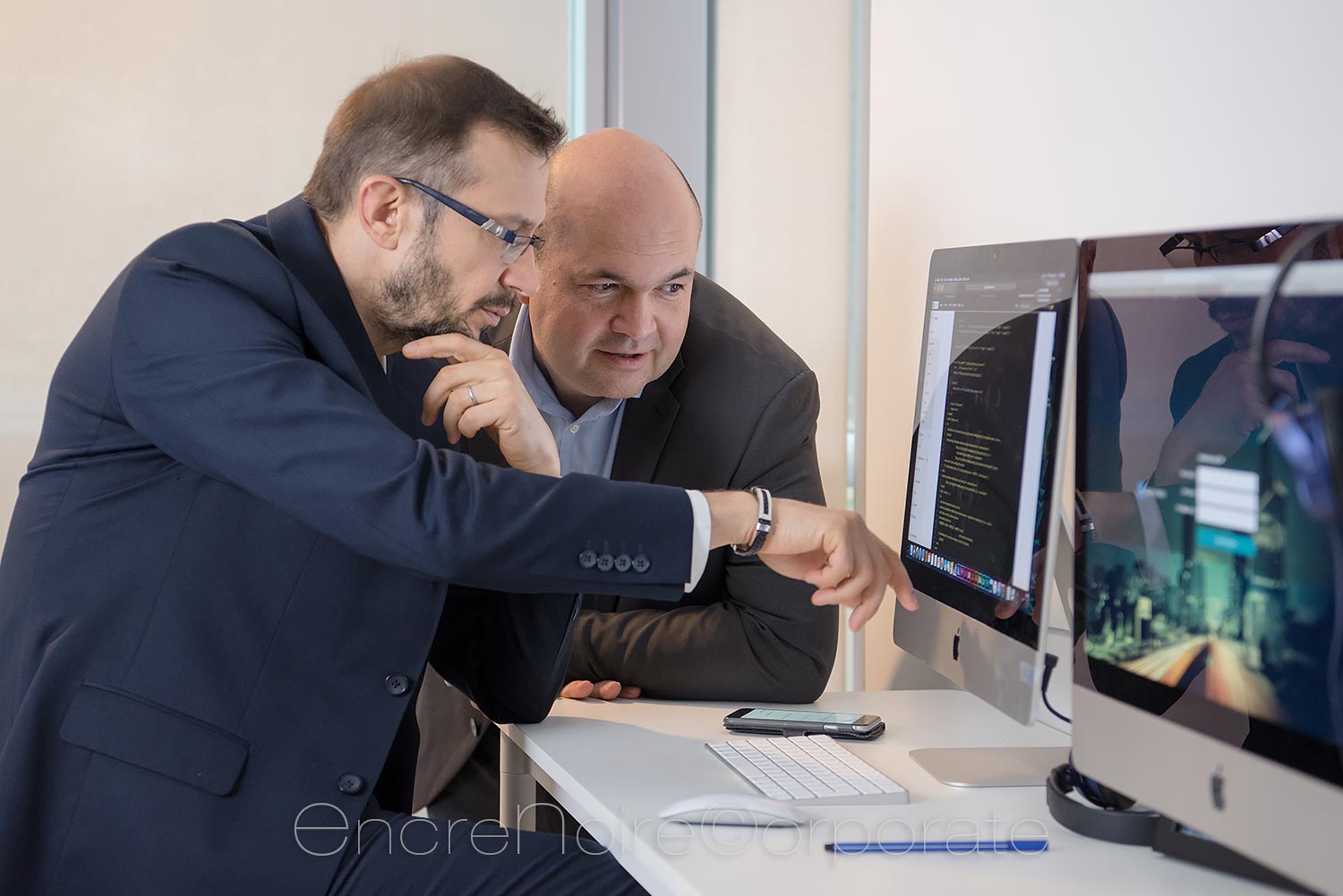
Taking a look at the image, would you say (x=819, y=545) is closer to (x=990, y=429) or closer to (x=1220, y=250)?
(x=990, y=429)

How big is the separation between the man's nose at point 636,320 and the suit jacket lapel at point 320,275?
0.57 m

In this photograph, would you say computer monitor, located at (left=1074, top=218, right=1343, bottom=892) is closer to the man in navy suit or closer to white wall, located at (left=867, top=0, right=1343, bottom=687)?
the man in navy suit

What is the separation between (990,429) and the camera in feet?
4.47

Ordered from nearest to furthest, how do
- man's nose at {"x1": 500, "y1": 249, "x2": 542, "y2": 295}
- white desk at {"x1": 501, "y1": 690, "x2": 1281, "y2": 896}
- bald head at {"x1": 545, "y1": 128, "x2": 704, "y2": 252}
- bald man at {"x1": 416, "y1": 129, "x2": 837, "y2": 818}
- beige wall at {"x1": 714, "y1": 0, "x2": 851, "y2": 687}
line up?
white desk at {"x1": 501, "y1": 690, "x2": 1281, "y2": 896} → man's nose at {"x1": 500, "y1": 249, "x2": 542, "y2": 295} → bald man at {"x1": 416, "y1": 129, "x2": 837, "y2": 818} → bald head at {"x1": 545, "y1": 128, "x2": 704, "y2": 252} → beige wall at {"x1": 714, "y1": 0, "x2": 851, "y2": 687}

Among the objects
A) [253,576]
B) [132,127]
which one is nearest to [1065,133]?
[253,576]

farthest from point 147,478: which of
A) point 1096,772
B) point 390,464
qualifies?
point 1096,772

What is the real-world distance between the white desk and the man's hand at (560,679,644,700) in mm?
36

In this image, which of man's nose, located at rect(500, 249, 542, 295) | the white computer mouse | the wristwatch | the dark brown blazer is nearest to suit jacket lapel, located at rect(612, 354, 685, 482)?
the dark brown blazer

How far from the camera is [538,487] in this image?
1381mm

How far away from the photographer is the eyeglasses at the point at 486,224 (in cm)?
167

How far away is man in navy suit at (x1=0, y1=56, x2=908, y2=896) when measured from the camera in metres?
1.34

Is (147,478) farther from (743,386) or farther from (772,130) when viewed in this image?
(772,130)

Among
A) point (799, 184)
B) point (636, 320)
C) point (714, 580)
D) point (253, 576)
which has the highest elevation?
point (799, 184)

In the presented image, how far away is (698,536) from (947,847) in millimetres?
423
